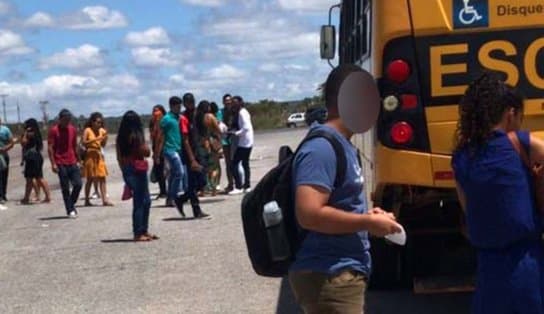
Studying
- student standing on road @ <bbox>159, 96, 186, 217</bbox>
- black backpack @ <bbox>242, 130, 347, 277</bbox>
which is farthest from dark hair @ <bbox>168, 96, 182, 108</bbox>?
black backpack @ <bbox>242, 130, 347, 277</bbox>

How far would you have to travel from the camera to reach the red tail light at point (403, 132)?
6.34 m

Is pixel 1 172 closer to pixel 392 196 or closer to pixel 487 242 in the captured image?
pixel 392 196

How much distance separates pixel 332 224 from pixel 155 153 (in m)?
12.6

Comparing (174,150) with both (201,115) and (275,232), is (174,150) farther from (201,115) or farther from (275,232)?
(275,232)

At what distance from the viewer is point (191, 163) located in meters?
14.1

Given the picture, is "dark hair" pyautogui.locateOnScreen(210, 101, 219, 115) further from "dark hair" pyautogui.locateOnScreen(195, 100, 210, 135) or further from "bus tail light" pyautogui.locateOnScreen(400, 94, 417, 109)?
"bus tail light" pyautogui.locateOnScreen(400, 94, 417, 109)

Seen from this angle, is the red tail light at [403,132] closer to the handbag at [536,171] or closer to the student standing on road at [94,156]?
the handbag at [536,171]

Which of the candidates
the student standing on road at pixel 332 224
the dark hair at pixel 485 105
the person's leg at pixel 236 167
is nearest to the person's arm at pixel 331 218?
the student standing on road at pixel 332 224

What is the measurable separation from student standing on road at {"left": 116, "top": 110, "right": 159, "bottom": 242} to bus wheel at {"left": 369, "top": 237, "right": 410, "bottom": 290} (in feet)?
14.1

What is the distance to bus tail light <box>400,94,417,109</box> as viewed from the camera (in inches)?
249

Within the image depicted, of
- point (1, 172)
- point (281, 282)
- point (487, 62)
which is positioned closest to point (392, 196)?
point (487, 62)

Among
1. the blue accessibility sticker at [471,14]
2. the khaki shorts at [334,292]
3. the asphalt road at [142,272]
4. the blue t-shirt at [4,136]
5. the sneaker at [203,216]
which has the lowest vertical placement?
the sneaker at [203,216]

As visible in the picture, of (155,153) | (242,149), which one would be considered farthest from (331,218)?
(242,149)

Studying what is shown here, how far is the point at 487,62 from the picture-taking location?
6.29m
